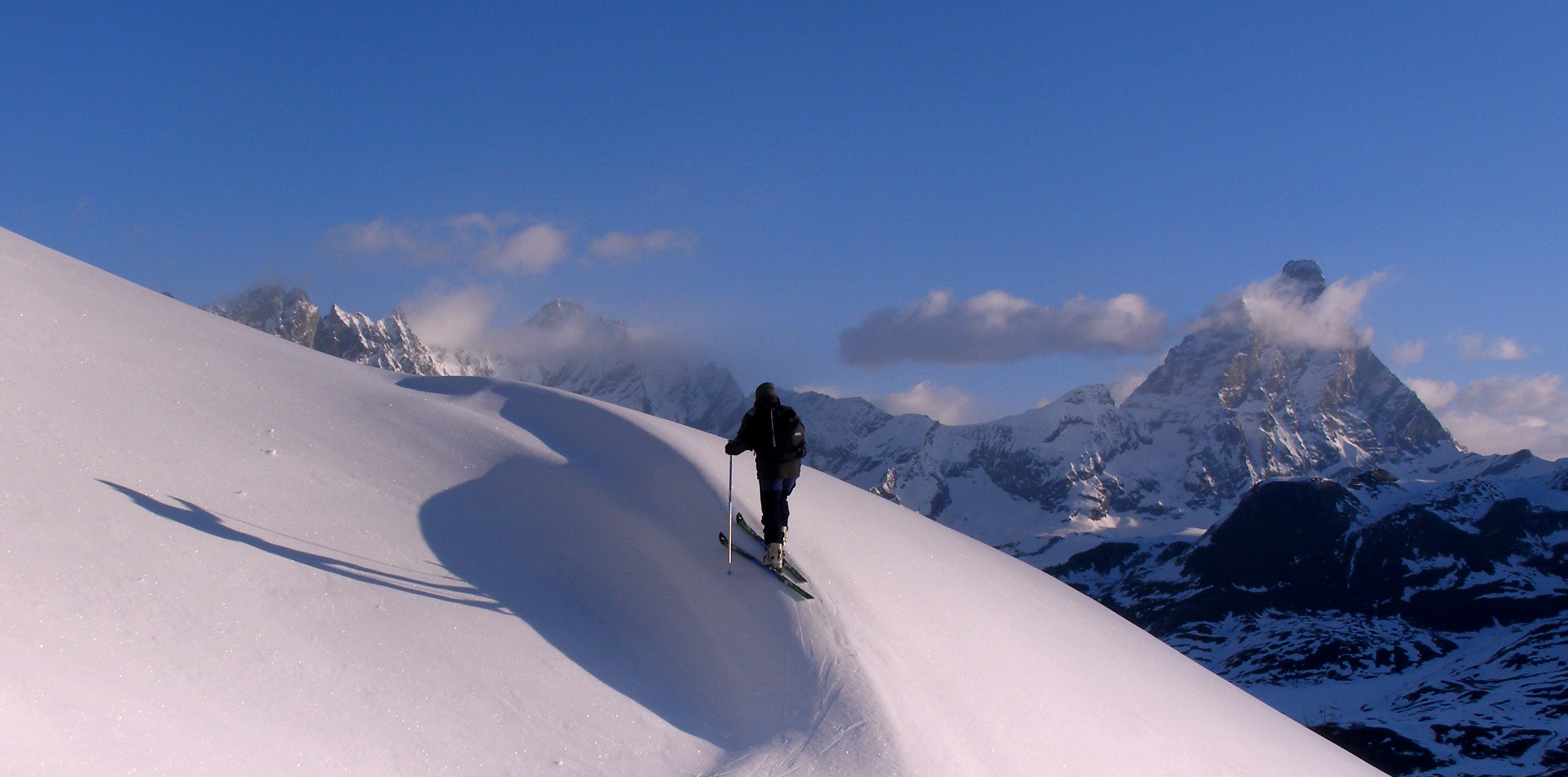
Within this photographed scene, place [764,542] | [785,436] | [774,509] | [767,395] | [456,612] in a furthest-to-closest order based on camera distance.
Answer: [767,395] → [764,542] → [785,436] → [774,509] → [456,612]

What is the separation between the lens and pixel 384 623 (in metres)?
10.1

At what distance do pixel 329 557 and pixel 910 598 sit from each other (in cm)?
651

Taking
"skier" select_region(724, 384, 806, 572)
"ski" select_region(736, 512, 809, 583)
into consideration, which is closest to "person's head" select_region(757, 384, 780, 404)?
"skier" select_region(724, 384, 806, 572)

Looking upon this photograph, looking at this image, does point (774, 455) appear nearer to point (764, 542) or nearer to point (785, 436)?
point (785, 436)

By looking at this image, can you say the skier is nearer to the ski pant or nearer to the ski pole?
the ski pant

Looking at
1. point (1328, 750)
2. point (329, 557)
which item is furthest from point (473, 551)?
point (1328, 750)

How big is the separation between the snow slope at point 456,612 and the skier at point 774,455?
1.66 ft

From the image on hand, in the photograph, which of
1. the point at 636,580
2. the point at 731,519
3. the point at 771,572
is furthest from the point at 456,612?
the point at 771,572

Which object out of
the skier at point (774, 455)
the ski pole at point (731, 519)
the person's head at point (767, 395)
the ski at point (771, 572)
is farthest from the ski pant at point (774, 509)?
the person's head at point (767, 395)

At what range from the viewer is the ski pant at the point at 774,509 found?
1242 cm

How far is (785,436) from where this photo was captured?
12633 mm

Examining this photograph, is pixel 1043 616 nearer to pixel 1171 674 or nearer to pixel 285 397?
pixel 1171 674

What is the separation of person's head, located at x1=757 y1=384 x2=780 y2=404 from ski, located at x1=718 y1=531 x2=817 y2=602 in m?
1.67

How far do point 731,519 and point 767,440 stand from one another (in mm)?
1008
